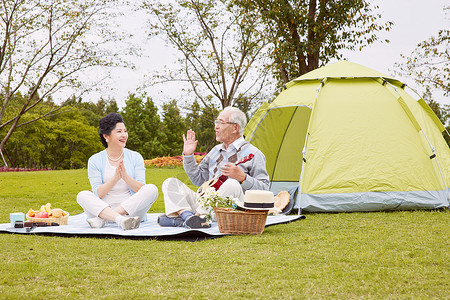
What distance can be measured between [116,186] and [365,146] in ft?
10.6

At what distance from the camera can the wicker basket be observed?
14.7 feet

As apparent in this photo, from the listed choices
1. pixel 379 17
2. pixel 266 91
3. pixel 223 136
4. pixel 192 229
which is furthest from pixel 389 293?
pixel 266 91

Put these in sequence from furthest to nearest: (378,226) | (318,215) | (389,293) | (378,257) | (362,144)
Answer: (362,144)
(318,215)
(378,226)
(378,257)
(389,293)

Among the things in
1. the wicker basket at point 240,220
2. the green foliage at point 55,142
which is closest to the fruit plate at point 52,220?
the wicker basket at point 240,220

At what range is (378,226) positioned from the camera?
4969mm

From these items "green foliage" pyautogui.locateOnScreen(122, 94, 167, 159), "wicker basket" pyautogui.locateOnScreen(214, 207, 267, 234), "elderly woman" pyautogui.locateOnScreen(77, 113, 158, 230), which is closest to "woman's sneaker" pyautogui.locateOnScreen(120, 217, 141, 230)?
"elderly woman" pyautogui.locateOnScreen(77, 113, 158, 230)

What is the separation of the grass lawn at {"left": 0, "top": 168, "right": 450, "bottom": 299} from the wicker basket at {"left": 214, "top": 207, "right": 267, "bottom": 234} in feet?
0.52

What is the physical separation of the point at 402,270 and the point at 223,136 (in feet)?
7.93

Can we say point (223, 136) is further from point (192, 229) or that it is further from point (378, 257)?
point (378, 257)

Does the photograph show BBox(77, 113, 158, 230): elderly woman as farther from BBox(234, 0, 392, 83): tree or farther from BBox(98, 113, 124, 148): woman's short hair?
BBox(234, 0, 392, 83): tree

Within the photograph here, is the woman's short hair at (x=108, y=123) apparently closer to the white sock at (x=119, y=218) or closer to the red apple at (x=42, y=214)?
the white sock at (x=119, y=218)

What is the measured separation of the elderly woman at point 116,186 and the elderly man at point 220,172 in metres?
0.23

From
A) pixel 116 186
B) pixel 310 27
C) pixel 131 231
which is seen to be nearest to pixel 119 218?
pixel 131 231

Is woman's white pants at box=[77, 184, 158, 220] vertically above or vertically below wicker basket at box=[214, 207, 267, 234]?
above
